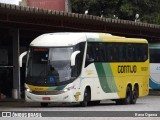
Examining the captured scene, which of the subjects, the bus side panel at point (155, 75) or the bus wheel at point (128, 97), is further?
the bus side panel at point (155, 75)

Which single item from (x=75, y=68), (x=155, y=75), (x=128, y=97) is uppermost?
(x=75, y=68)

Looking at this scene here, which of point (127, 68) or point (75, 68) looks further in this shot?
point (127, 68)

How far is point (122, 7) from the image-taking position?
183 feet

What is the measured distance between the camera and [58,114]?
58.6 ft

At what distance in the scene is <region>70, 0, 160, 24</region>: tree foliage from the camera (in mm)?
56219

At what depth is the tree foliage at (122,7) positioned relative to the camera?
56219 millimetres

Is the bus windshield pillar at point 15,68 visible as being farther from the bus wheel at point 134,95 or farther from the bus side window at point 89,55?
the bus side window at point 89,55

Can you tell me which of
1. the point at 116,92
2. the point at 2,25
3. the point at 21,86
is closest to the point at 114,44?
the point at 116,92

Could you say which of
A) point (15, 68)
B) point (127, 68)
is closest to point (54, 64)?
point (127, 68)

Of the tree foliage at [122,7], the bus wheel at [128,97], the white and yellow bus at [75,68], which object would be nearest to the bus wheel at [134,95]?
→ the bus wheel at [128,97]

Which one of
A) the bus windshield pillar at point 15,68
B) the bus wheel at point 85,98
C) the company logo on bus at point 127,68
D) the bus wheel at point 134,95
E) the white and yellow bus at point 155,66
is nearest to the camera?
the bus wheel at point 85,98

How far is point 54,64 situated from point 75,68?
3.04 ft

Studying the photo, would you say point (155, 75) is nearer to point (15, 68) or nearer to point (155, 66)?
point (155, 66)

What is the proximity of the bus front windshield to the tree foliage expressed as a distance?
97.6ft
